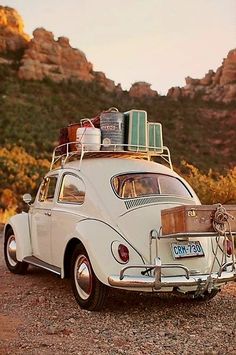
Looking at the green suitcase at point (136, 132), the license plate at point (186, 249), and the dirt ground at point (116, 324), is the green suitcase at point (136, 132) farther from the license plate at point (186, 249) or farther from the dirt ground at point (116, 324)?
the dirt ground at point (116, 324)

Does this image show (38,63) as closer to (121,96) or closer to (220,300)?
(121,96)

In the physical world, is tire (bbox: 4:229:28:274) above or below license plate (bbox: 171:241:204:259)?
below

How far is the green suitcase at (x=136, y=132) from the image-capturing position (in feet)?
22.8

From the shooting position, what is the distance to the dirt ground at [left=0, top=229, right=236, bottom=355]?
15.0ft

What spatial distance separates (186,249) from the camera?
557 centimetres

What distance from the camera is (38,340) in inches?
188

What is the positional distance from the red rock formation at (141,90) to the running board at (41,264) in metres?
47.0

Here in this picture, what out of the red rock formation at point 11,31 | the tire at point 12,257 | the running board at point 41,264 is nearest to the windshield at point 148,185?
the running board at point 41,264

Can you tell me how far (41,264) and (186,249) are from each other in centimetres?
215

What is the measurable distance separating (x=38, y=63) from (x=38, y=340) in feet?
163

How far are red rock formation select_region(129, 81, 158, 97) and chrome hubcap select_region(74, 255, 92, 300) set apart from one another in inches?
1903

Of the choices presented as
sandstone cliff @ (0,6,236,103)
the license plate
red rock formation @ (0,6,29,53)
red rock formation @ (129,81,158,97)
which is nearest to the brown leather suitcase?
the license plate

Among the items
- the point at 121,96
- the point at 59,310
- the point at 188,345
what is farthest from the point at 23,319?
the point at 121,96

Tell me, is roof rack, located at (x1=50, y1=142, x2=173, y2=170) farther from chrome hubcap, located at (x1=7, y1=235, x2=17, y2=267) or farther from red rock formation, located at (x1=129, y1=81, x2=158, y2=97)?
red rock formation, located at (x1=129, y1=81, x2=158, y2=97)
